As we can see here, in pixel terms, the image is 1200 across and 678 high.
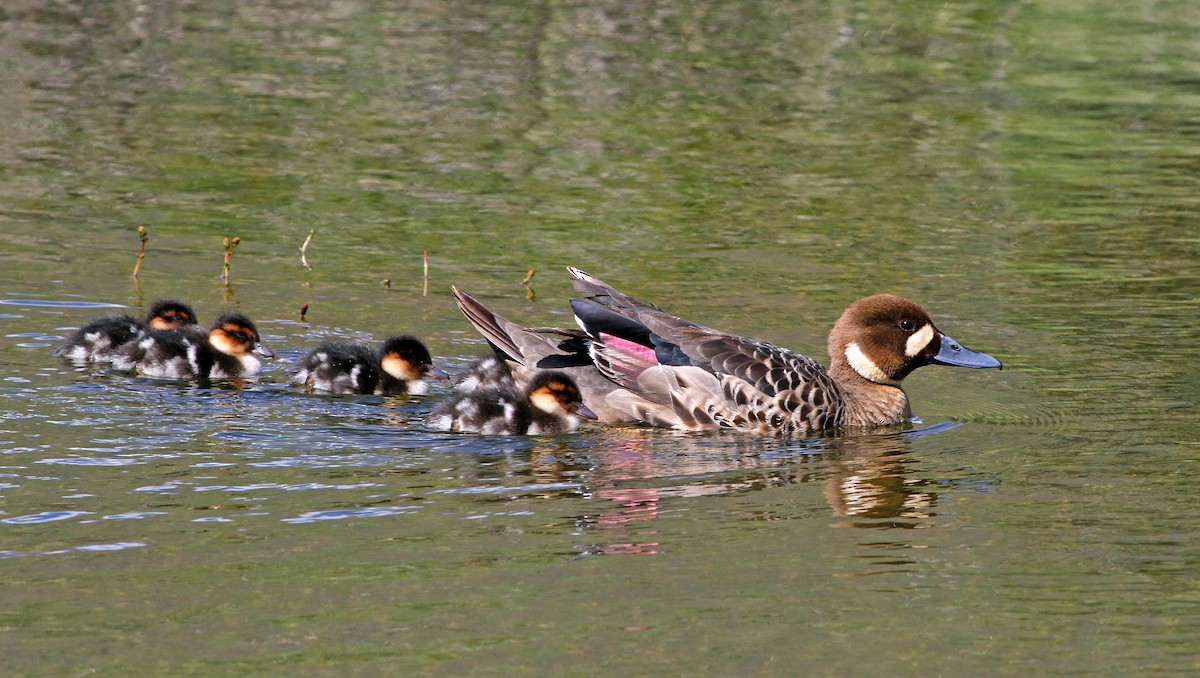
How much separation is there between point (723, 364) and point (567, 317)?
82.2 inches

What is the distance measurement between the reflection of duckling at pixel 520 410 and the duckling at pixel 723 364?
35cm

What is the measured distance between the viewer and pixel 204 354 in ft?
27.1

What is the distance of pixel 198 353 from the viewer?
325 inches

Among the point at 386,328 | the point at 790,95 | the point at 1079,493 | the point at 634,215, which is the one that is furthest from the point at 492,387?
the point at 790,95

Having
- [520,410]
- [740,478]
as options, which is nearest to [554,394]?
[520,410]

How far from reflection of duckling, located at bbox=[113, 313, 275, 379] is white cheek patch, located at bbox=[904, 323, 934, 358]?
120 inches

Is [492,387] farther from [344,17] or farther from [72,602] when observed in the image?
[344,17]

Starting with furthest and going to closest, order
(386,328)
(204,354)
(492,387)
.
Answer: (386,328) → (204,354) → (492,387)

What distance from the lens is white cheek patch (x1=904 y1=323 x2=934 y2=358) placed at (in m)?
8.18

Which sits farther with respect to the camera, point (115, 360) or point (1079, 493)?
point (115, 360)

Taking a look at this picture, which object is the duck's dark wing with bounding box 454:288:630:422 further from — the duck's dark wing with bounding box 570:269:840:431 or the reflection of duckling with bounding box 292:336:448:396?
the reflection of duckling with bounding box 292:336:448:396

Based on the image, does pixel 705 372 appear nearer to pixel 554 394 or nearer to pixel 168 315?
pixel 554 394

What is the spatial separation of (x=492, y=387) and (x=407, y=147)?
6.64m

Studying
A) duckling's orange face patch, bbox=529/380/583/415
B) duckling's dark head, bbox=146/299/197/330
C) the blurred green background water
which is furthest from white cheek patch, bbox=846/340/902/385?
duckling's dark head, bbox=146/299/197/330
